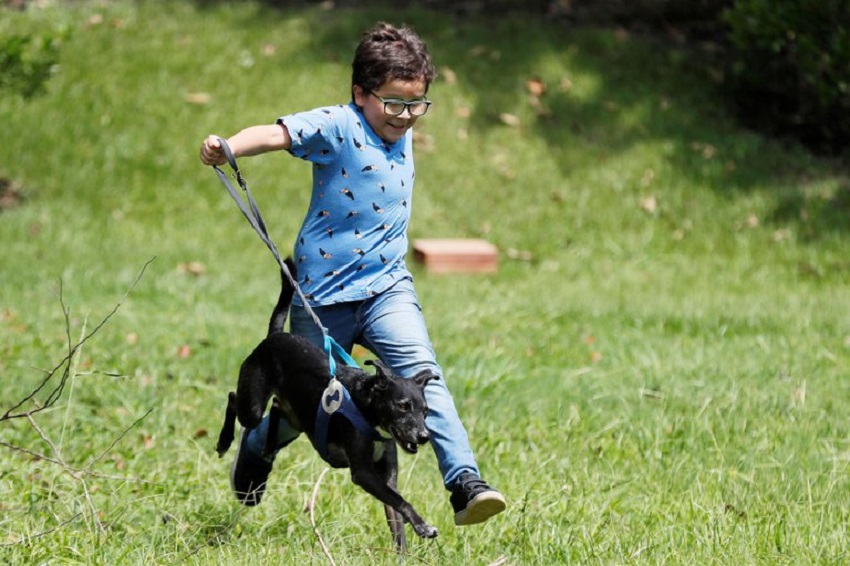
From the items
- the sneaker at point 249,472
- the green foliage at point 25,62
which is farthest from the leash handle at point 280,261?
the green foliage at point 25,62

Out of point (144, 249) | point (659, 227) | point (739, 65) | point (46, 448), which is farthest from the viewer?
point (739, 65)

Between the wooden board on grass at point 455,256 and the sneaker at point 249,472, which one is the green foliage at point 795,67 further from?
the sneaker at point 249,472

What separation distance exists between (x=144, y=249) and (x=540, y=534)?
7133mm

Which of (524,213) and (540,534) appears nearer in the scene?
(540,534)

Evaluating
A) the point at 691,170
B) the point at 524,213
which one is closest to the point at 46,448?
the point at 524,213

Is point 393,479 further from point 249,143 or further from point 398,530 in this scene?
point 249,143

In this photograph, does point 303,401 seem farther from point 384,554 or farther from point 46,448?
point 46,448

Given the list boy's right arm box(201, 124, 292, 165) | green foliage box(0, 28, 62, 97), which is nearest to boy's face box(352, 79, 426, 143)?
boy's right arm box(201, 124, 292, 165)

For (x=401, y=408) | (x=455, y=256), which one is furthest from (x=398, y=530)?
(x=455, y=256)

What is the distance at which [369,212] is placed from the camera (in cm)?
425

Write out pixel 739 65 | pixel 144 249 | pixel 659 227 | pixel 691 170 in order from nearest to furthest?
pixel 144 249
pixel 659 227
pixel 691 170
pixel 739 65

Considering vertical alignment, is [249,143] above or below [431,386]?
above

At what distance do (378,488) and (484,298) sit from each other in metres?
5.84

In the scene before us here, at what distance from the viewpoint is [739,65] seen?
43.1ft
